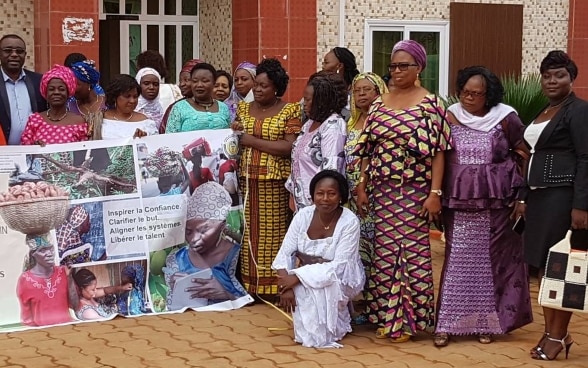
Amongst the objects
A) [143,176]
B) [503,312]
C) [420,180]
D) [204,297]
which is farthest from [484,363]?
[143,176]

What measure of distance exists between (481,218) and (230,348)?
188 cm

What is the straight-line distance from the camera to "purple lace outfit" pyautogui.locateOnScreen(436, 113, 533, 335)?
6.73 metres

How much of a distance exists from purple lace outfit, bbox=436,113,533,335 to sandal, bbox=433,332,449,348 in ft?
0.09

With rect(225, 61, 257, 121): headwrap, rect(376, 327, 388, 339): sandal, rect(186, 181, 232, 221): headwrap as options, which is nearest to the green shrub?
rect(225, 61, 257, 121): headwrap

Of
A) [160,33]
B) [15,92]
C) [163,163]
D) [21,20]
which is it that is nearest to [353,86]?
[163,163]

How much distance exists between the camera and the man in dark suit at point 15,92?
26.1ft

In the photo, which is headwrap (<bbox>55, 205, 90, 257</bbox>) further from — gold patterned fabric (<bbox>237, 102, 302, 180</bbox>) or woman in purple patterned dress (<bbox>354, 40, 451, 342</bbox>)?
woman in purple patterned dress (<bbox>354, 40, 451, 342</bbox>)

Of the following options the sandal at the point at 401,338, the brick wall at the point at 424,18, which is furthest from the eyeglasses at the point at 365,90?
the brick wall at the point at 424,18

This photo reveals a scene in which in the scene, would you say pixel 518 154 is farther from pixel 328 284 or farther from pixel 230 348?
pixel 230 348

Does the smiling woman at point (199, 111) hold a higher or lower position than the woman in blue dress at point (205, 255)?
higher

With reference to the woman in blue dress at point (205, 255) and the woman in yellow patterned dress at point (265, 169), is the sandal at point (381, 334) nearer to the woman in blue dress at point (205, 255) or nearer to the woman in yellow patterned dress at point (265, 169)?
the woman in yellow patterned dress at point (265, 169)

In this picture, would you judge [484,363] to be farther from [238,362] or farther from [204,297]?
[204,297]

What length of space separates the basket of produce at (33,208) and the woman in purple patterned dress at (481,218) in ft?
9.05

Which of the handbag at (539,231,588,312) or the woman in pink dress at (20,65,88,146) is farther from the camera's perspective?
the woman in pink dress at (20,65,88,146)
